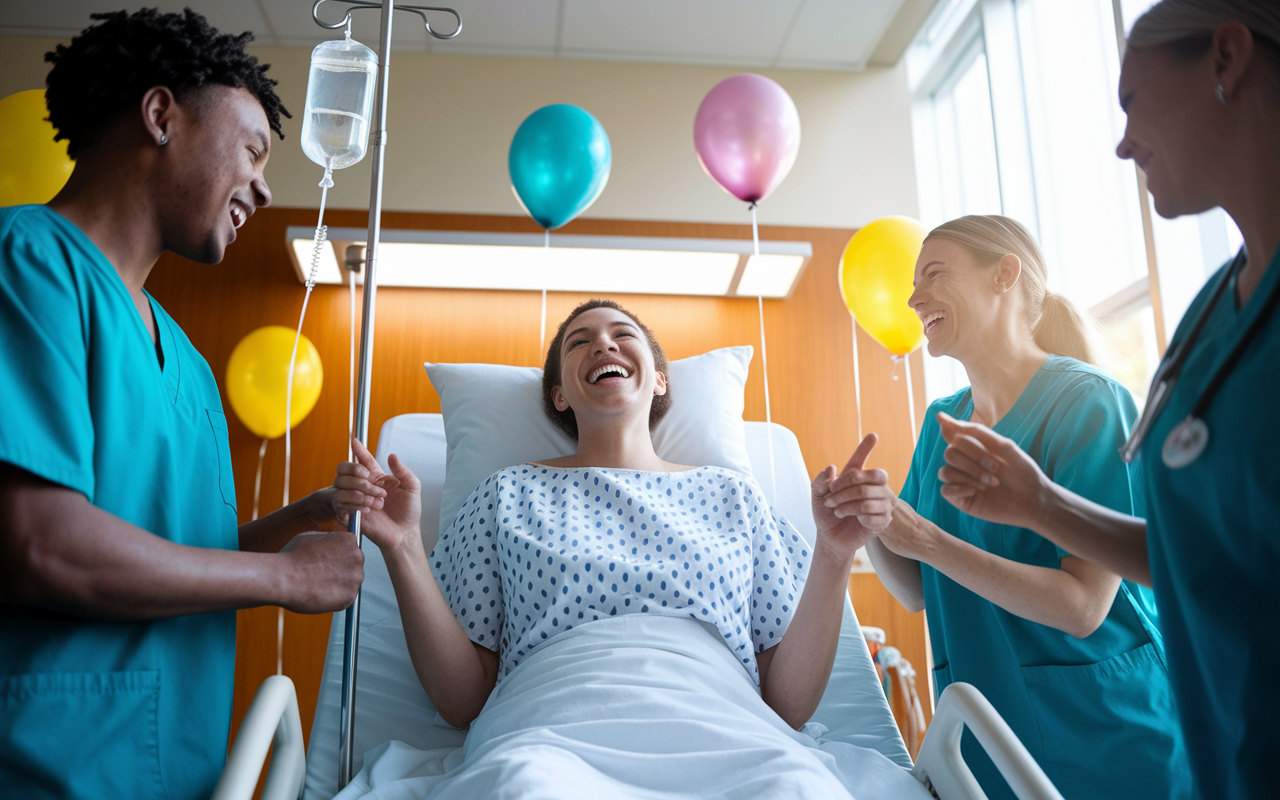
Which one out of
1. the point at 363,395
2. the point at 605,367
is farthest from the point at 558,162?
the point at 363,395

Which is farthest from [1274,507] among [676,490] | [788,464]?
[788,464]

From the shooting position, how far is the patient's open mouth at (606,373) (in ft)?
5.63

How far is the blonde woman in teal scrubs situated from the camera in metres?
1.22

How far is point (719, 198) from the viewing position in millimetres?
3402

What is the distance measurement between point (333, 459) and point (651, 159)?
180 cm

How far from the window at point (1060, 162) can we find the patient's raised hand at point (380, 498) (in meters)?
1.85

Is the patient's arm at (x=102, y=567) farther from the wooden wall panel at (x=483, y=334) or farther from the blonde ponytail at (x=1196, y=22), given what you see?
the wooden wall panel at (x=483, y=334)

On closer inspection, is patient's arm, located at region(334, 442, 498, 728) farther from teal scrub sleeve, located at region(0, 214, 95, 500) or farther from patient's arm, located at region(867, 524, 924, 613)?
patient's arm, located at region(867, 524, 924, 613)

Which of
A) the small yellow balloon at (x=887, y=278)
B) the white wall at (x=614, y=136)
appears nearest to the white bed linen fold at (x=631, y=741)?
the small yellow balloon at (x=887, y=278)

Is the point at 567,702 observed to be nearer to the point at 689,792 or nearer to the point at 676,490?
the point at 689,792

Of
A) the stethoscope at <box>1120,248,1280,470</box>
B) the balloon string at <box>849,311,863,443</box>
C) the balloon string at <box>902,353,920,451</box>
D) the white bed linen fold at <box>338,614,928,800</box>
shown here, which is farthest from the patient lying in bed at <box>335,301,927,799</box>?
the balloon string at <box>902,353,920,451</box>

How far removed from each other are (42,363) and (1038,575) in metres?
1.34

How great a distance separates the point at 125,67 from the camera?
3.67 feet

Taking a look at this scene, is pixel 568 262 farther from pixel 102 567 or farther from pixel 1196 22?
pixel 1196 22
